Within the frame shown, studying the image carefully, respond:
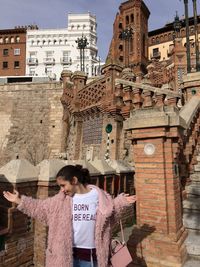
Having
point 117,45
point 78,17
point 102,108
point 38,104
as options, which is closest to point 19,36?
point 78,17

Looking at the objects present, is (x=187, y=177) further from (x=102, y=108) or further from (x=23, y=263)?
(x=102, y=108)

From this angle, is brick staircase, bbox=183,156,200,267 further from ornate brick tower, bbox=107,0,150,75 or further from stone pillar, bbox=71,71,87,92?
ornate brick tower, bbox=107,0,150,75

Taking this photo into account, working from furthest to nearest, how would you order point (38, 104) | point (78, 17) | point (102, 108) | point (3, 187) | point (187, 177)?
point (78, 17) < point (38, 104) < point (102, 108) < point (187, 177) < point (3, 187)

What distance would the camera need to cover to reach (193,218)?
5.09 metres

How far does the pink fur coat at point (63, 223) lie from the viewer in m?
2.82

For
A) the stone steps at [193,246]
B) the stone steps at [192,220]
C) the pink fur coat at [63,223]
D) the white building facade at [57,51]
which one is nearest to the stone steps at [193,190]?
the stone steps at [192,220]

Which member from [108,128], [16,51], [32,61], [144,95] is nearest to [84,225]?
[144,95]

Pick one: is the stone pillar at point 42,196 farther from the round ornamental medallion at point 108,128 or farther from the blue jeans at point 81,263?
the round ornamental medallion at point 108,128

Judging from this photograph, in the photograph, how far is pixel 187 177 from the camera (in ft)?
19.2

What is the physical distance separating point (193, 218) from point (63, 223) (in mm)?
3200

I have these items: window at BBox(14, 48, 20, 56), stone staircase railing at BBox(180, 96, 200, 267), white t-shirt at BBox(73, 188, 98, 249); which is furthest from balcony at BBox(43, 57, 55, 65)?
white t-shirt at BBox(73, 188, 98, 249)

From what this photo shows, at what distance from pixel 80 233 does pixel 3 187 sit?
6.59 feet

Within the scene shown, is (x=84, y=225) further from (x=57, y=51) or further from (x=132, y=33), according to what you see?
(x=57, y=51)

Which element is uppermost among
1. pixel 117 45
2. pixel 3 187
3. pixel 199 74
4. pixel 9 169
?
pixel 117 45
